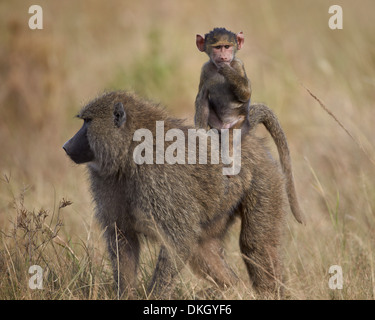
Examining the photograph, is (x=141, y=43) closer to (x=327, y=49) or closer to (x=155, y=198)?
(x=327, y=49)

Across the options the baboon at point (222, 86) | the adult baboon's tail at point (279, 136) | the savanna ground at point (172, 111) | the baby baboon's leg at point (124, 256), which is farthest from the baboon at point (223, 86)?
the baby baboon's leg at point (124, 256)

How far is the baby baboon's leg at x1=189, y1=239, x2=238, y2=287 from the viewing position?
3867 millimetres

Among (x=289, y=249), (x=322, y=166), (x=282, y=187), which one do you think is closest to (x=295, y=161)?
(x=322, y=166)

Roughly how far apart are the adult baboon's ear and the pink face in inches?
22.3

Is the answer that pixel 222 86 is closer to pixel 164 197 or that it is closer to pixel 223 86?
pixel 223 86

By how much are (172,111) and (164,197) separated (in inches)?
40.4

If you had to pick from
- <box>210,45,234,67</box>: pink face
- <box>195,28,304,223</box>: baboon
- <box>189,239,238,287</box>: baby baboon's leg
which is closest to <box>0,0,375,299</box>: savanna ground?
<box>189,239,238,287</box>: baby baboon's leg

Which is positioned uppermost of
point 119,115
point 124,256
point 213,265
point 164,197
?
point 119,115

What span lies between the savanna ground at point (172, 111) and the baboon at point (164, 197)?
17 centimetres

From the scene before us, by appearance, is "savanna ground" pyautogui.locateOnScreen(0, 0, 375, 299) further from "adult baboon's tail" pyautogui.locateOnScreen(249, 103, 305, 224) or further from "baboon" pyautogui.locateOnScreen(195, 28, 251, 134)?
"baboon" pyautogui.locateOnScreen(195, 28, 251, 134)

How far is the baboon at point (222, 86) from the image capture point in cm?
332

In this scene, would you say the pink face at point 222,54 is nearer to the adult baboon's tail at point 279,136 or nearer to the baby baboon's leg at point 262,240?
the adult baboon's tail at point 279,136

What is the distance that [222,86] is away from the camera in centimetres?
338

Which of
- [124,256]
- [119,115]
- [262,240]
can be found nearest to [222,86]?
[119,115]
